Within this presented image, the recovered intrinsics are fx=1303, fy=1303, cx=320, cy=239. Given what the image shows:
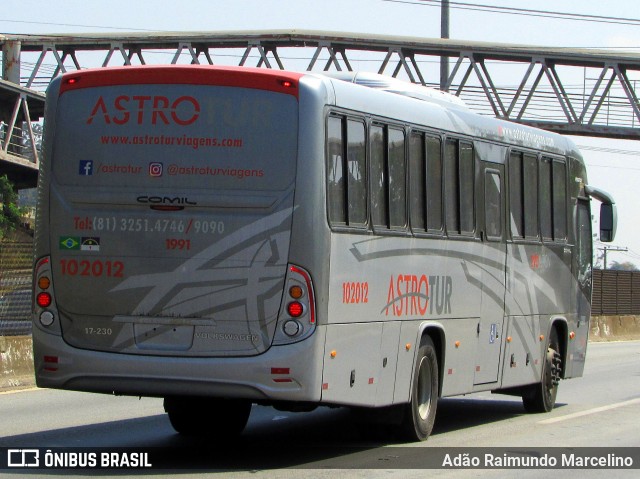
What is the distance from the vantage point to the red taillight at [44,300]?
10703mm

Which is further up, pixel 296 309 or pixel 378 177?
pixel 378 177

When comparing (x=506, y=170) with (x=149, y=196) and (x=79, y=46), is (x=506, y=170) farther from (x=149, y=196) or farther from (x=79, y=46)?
(x=79, y=46)

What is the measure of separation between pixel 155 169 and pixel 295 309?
Answer: 163 centimetres

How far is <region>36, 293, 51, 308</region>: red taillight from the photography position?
10.7 meters

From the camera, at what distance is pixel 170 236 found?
34.2ft

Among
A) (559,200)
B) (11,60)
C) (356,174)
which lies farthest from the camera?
(11,60)

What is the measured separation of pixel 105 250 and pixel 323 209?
→ 1.81 meters

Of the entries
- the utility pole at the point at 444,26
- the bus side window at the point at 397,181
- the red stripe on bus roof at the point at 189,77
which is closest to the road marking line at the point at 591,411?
the bus side window at the point at 397,181

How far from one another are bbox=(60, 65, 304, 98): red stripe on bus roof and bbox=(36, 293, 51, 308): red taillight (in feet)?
5.60

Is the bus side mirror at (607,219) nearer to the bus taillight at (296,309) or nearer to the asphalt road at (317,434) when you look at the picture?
the asphalt road at (317,434)

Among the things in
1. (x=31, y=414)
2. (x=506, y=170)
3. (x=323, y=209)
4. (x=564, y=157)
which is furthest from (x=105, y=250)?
(x=564, y=157)

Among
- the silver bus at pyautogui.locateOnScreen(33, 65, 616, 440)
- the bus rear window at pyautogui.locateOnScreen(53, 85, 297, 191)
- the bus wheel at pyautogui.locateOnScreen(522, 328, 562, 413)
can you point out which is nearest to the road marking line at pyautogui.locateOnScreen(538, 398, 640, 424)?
the bus wheel at pyautogui.locateOnScreen(522, 328, 562, 413)

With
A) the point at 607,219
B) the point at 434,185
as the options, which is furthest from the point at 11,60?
the point at 434,185

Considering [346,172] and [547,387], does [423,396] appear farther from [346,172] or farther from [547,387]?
[547,387]
